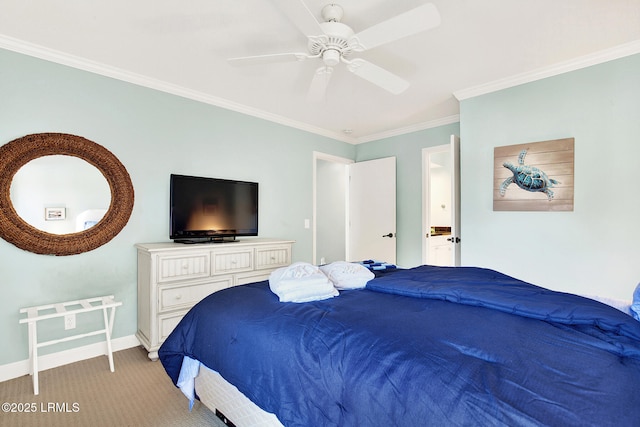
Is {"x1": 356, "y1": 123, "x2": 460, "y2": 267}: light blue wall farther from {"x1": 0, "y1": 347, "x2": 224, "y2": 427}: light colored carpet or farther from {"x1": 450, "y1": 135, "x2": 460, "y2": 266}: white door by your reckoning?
{"x1": 0, "y1": 347, "x2": 224, "y2": 427}: light colored carpet

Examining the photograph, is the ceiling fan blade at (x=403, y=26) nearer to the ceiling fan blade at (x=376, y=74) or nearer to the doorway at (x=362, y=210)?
the ceiling fan blade at (x=376, y=74)

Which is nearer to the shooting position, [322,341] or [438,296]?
[322,341]

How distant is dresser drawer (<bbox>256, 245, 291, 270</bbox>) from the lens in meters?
3.17

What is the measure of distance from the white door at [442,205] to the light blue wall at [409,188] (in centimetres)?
9

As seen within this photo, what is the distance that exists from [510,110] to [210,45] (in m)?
2.63

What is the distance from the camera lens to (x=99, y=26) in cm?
210

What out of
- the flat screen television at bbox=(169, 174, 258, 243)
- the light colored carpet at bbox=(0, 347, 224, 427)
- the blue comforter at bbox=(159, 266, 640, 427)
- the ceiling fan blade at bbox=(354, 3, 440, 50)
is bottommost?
the light colored carpet at bbox=(0, 347, 224, 427)

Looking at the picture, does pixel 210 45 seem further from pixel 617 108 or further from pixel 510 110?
pixel 617 108

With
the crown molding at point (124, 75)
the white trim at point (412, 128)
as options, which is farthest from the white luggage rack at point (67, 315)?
the white trim at point (412, 128)

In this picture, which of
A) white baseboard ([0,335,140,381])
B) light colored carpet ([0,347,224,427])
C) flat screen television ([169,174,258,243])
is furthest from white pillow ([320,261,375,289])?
white baseboard ([0,335,140,381])

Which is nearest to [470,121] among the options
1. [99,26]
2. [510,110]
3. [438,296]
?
[510,110]

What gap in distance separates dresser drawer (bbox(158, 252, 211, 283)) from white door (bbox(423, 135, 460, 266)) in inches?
95.2

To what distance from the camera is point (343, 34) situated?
6.18 feet

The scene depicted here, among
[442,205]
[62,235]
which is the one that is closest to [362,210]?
[442,205]
